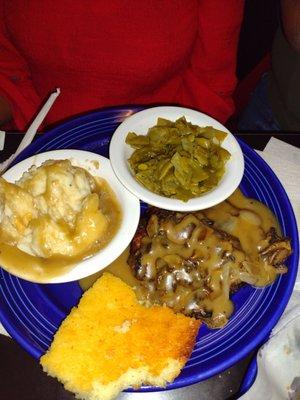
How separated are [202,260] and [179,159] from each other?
0.39 meters

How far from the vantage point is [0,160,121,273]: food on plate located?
1.78m

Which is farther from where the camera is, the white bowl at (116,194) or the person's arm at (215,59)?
the person's arm at (215,59)

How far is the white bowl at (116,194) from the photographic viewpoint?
1771mm

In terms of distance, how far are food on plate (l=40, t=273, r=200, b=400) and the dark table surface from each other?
0.11 m

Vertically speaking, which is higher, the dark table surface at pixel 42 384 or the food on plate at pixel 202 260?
the food on plate at pixel 202 260

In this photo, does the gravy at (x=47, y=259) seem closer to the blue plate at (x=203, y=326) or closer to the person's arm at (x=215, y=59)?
the blue plate at (x=203, y=326)

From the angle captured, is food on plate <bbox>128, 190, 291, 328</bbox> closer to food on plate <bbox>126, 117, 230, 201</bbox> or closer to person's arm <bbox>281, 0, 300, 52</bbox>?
food on plate <bbox>126, 117, 230, 201</bbox>

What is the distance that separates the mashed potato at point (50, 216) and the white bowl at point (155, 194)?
0.58ft

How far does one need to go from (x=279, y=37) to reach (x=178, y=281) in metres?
1.78

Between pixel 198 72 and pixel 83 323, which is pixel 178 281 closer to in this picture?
pixel 83 323

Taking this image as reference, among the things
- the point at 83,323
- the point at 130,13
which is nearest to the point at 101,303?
the point at 83,323

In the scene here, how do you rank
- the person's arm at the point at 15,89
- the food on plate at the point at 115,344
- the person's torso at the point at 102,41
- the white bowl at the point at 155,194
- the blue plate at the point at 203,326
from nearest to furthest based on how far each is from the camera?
the food on plate at the point at 115,344 → the blue plate at the point at 203,326 → the white bowl at the point at 155,194 → the person's torso at the point at 102,41 → the person's arm at the point at 15,89

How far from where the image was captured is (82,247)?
181 cm

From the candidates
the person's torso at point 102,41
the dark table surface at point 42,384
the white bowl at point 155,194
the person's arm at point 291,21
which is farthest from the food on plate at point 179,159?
the person's arm at point 291,21
